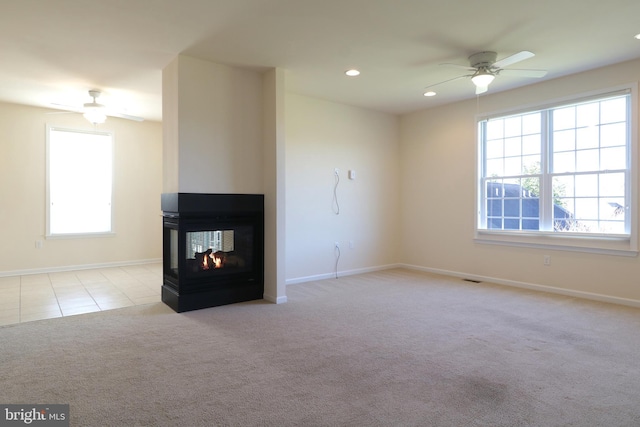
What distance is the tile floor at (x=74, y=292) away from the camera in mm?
3919

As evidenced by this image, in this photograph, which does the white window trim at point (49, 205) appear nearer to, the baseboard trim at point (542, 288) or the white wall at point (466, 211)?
the white wall at point (466, 211)

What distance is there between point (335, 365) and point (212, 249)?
2128mm

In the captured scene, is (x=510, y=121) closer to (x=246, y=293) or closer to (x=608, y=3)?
(x=608, y=3)

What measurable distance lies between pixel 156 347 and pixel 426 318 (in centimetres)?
242

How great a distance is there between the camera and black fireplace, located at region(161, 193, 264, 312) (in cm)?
391

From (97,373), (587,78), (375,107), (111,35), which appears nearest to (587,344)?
(587,78)

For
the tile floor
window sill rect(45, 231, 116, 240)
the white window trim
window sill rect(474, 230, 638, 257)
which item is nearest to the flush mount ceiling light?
the white window trim

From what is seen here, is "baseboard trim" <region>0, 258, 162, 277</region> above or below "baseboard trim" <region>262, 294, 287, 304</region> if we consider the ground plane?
above

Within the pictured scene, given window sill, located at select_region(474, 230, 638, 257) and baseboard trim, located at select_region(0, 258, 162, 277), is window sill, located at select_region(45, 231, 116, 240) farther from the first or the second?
window sill, located at select_region(474, 230, 638, 257)

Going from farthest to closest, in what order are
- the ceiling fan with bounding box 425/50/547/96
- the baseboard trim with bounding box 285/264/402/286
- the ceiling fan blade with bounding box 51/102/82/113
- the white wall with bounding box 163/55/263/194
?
the ceiling fan blade with bounding box 51/102/82/113 → the baseboard trim with bounding box 285/264/402/286 → the white wall with bounding box 163/55/263/194 → the ceiling fan with bounding box 425/50/547/96

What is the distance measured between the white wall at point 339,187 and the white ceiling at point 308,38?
779mm

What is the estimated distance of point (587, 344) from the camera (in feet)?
9.89

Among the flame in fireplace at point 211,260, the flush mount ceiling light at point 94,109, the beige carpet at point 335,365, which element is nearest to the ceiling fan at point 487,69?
the beige carpet at point 335,365

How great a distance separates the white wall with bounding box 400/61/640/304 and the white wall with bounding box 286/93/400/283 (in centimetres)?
38
